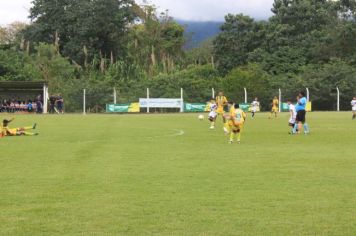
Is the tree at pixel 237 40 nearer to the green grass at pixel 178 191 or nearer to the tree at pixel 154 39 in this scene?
the tree at pixel 154 39

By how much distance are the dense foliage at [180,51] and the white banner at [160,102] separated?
2459mm

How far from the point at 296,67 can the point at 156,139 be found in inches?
2164

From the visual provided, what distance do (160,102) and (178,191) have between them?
50442 mm

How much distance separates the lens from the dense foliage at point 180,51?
6569 cm

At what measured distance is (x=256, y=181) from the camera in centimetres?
1127

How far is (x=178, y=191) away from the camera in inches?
400

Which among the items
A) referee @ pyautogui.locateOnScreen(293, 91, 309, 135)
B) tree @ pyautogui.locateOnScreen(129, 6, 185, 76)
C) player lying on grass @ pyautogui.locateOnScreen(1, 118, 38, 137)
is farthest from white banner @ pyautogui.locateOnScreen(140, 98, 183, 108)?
referee @ pyautogui.locateOnScreen(293, 91, 309, 135)

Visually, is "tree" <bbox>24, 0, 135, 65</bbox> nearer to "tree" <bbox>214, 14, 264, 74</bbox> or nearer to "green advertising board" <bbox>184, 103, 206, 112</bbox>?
"tree" <bbox>214, 14, 264, 74</bbox>

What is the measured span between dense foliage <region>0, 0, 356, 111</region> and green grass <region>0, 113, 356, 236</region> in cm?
4692

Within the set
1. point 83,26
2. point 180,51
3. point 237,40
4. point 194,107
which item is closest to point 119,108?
point 194,107

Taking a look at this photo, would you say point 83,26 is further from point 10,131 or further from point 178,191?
point 178,191

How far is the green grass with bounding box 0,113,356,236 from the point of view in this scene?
7.66 m

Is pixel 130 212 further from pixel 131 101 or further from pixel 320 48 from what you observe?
pixel 320 48

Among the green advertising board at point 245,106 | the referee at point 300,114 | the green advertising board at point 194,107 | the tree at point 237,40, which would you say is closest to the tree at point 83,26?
the tree at point 237,40
